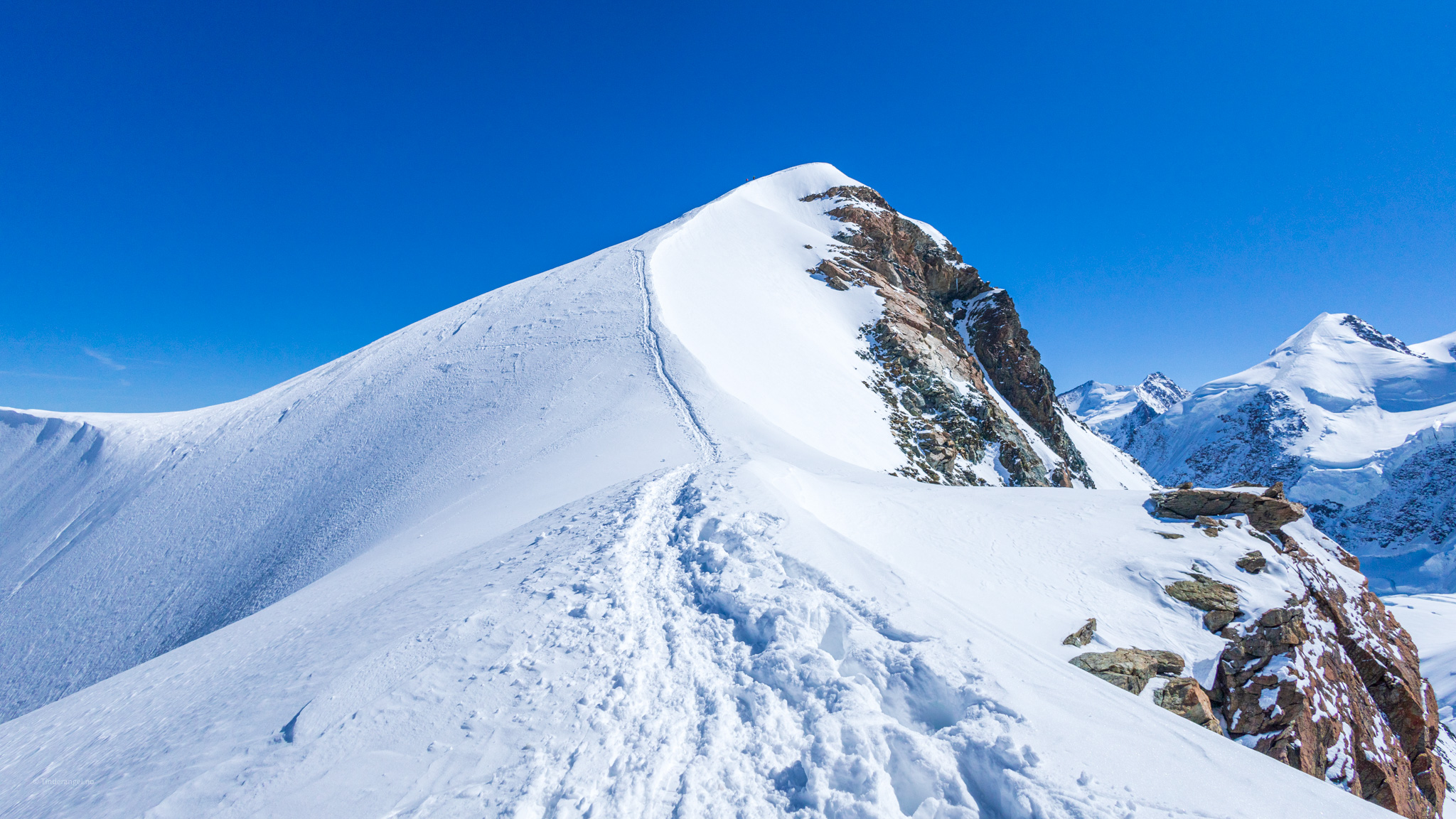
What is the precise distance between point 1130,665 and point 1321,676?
4.05 metres

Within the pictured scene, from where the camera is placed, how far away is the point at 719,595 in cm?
556

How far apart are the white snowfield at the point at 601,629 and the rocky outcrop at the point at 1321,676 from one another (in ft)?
1.38

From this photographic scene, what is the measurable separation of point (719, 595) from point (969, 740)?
277 cm

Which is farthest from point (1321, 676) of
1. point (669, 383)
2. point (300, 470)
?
point (300, 470)

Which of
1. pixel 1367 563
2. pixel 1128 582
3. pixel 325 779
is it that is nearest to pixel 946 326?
pixel 1128 582

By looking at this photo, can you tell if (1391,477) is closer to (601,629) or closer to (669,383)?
(669,383)

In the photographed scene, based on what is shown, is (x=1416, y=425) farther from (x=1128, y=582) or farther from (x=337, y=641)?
(x=337, y=641)

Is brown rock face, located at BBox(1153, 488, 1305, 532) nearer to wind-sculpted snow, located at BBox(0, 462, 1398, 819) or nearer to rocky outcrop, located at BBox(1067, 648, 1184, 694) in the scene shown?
wind-sculpted snow, located at BBox(0, 462, 1398, 819)

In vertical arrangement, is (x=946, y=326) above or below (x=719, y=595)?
above

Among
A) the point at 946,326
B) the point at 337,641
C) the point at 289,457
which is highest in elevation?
the point at 946,326

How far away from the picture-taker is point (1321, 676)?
7.29 m

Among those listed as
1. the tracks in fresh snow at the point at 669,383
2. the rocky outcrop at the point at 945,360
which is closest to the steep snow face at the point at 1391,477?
the rocky outcrop at the point at 945,360

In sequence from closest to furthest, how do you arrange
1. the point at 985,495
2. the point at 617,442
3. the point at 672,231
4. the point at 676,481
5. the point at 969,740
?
the point at 969,740
the point at 676,481
the point at 985,495
the point at 617,442
the point at 672,231

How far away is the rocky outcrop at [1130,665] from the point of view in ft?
19.4
